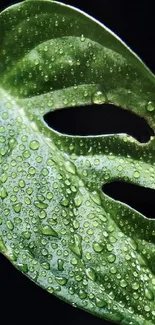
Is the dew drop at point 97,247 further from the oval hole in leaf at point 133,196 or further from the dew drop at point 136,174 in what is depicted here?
the oval hole in leaf at point 133,196

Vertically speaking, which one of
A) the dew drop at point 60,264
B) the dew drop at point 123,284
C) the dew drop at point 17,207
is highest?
the dew drop at point 17,207

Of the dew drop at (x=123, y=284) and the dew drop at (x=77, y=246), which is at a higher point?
the dew drop at (x=77, y=246)

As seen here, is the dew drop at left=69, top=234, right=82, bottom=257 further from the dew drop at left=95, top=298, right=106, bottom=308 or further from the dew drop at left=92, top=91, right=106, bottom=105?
the dew drop at left=92, top=91, right=106, bottom=105

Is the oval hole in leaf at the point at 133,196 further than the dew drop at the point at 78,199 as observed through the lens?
Yes

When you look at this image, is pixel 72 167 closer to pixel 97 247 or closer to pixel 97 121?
pixel 97 247

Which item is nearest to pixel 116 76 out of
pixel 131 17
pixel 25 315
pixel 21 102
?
pixel 21 102

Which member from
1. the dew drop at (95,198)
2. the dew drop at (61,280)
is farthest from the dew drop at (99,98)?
the dew drop at (61,280)
